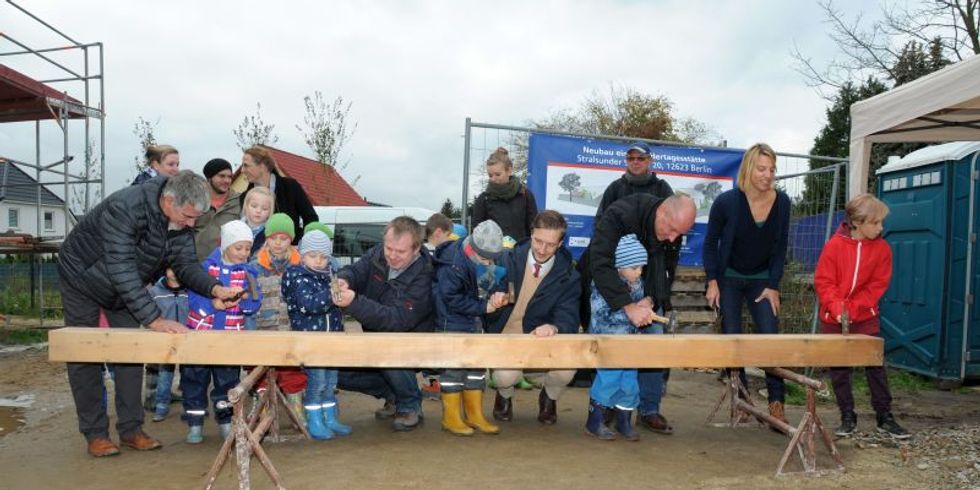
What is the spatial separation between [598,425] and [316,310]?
1886mm

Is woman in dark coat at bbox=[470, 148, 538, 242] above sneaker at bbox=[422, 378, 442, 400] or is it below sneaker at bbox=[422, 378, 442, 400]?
above

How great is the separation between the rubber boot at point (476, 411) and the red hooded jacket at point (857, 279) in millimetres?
2333

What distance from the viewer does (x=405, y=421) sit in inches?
183

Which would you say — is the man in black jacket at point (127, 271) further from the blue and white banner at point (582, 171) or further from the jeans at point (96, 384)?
the blue and white banner at point (582, 171)

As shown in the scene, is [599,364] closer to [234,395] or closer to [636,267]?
[636,267]

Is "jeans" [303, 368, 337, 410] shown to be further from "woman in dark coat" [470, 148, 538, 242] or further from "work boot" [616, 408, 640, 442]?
"woman in dark coat" [470, 148, 538, 242]

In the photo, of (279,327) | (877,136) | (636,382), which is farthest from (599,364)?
(877,136)

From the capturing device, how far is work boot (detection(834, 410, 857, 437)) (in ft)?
15.4

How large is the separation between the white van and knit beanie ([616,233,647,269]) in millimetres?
13321

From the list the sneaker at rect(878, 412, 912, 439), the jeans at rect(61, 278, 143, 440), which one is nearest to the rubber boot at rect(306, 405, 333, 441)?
the jeans at rect(61, 278, 143, 440)

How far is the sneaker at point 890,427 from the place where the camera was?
462 centimetres

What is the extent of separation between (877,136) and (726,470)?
10.4 ft

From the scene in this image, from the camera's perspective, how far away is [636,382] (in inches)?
178

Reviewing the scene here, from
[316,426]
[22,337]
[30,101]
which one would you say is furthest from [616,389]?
[22,337]
